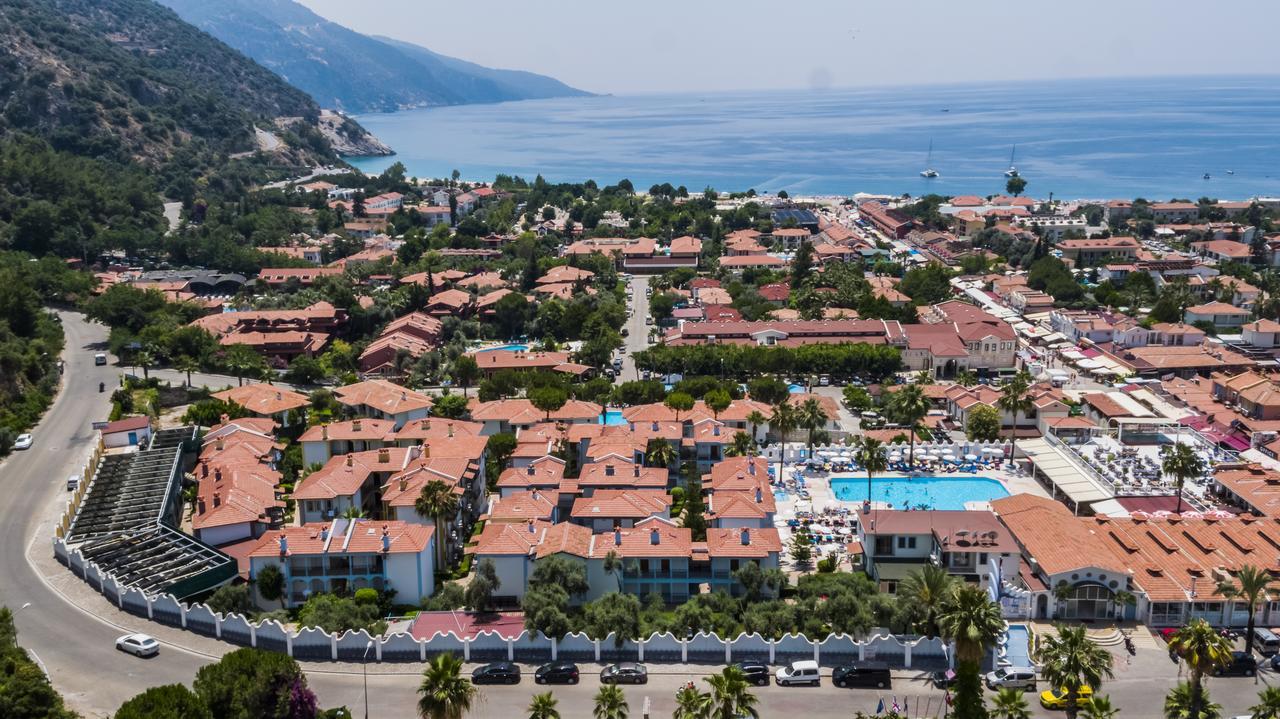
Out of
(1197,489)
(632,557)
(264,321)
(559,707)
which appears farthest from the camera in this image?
(264,321)

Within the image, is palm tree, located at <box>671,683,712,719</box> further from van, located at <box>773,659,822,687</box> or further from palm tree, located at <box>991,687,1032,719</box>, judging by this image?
palm tree, located at <box>991,687,1032,719</box>

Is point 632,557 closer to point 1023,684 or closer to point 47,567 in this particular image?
point 1023,684

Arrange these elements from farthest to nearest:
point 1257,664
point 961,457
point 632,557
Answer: point 961,457 < point 632,557 < point 1257,664

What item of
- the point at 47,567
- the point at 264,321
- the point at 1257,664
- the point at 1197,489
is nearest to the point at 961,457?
the point at 1197,489

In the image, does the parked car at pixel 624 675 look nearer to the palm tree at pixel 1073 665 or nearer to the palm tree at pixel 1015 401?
the palm tree at pixel 1073 665

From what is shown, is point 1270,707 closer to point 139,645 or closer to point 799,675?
point 799,675

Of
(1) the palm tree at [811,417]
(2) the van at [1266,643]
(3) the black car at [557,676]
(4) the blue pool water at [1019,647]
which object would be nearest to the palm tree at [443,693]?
(3) the black car at [557,676]

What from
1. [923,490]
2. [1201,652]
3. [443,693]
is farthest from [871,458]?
[443,693]

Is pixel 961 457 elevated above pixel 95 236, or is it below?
below
